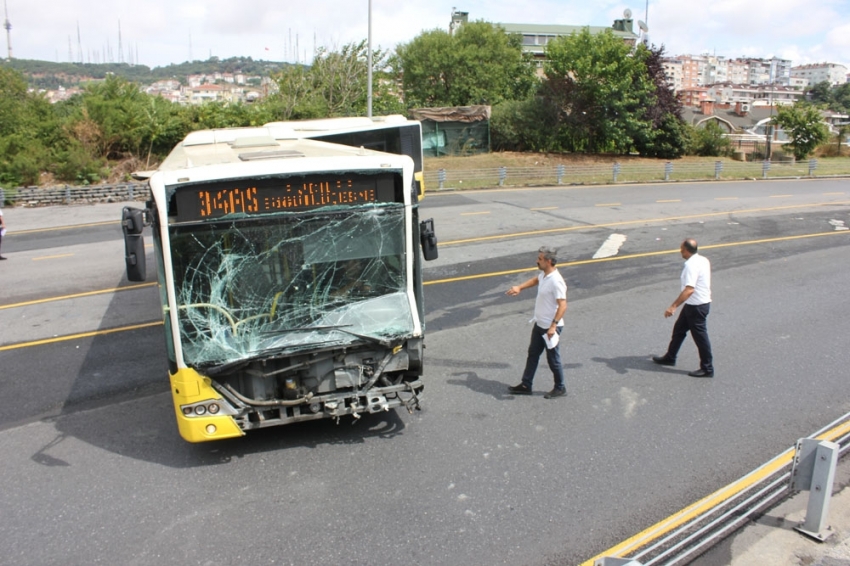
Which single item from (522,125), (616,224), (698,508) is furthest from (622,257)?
(522,125)

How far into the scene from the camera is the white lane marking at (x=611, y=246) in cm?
1509

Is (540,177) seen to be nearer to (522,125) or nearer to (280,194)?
(522,125)

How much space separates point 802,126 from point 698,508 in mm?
46349

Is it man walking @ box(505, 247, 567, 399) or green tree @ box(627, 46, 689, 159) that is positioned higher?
green tree @ box(627, 46, 689, 159)

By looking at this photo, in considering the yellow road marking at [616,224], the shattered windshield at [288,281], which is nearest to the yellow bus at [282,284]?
the shattered windshield at [288,281]

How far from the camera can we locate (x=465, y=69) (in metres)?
48.4

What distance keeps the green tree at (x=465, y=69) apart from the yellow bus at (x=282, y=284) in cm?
4281

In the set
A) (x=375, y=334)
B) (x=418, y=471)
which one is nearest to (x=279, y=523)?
(x=418, y=471)

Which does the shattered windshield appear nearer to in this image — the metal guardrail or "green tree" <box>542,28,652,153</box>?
the metal guardrail

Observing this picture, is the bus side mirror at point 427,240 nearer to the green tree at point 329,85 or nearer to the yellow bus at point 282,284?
the yellow bus at point 282,284

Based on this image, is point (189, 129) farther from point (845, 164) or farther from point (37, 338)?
point (845, 164)

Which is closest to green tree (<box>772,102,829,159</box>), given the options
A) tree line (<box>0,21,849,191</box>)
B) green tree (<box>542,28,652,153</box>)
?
tree line (<box>0,21,849,191</box>)

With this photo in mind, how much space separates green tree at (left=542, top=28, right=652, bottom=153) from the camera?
123 ft

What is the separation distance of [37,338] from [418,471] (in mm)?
7062
